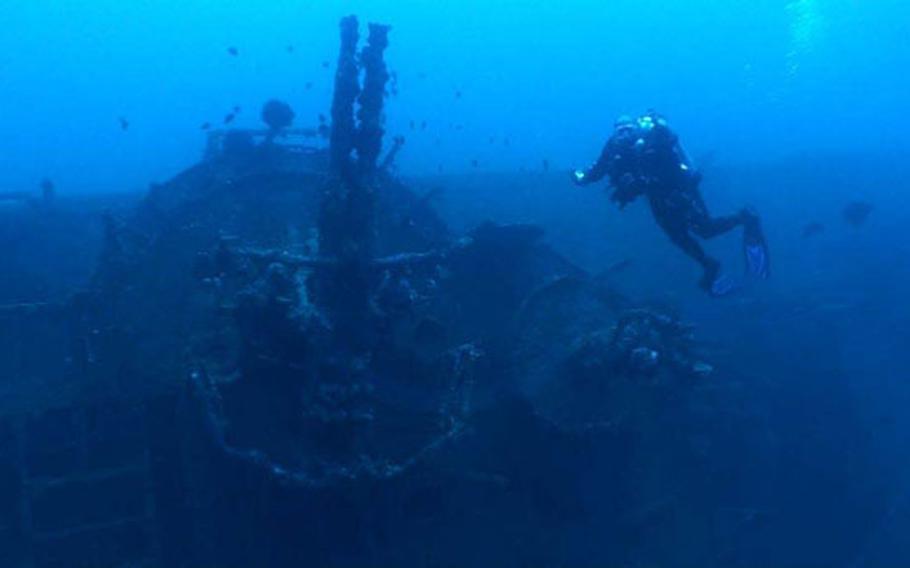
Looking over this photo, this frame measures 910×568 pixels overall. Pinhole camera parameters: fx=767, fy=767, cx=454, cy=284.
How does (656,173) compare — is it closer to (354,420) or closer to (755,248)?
(755,248)

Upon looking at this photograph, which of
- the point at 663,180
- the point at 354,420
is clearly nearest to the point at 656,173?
the point at 663,180

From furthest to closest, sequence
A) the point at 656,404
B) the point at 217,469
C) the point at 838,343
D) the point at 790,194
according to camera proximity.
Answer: the point at 790,194
the point at 838,343
the point at 656,404
the point at 217,469

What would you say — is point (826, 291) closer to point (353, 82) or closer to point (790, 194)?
point (790, 194)

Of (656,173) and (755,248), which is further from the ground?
(656,173)

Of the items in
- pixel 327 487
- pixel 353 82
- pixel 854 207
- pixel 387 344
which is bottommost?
pixel 327 487

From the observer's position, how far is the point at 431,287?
10781 mm

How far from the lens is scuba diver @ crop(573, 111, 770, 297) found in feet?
24.8

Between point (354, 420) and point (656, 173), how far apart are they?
3.96 meters

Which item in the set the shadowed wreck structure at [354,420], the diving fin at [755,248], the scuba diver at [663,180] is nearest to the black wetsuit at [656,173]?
the scuba diver at [663,180]

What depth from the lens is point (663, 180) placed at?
25.1 ft

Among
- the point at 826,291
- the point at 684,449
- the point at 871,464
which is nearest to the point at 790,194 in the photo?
the point at 826,291

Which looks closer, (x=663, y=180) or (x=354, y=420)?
(x=663, y=180)

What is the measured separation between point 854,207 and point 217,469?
16.4 metres

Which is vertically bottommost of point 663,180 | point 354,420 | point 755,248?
point 354,420
